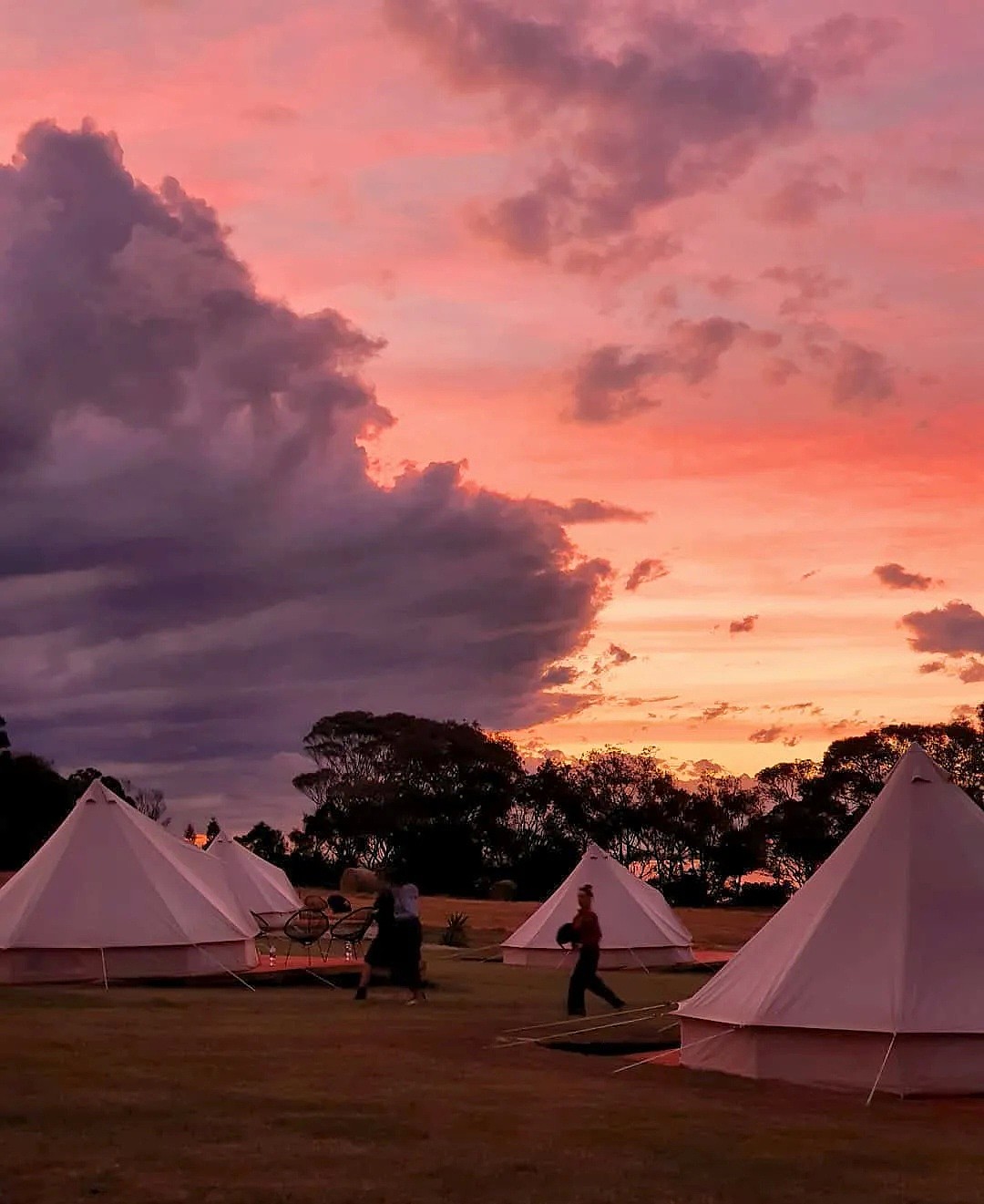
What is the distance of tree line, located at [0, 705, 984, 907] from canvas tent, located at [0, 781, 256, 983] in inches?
1681

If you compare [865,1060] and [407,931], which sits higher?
[407,931]

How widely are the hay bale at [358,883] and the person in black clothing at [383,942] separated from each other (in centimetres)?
3232

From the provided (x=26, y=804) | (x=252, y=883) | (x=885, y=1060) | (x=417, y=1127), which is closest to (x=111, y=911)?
(x=885, y=1060)

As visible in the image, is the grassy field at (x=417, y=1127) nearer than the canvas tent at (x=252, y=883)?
Yes

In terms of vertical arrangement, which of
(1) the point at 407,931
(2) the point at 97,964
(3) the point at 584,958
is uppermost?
(1) the point at 407,931

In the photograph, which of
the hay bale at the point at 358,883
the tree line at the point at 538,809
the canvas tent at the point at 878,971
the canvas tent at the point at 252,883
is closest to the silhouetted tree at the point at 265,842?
the tree line at the point at 538,809

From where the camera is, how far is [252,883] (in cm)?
4488

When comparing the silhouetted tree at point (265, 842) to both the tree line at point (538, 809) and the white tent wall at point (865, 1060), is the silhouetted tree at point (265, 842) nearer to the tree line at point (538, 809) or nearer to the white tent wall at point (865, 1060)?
the tree line at point (538, 809)

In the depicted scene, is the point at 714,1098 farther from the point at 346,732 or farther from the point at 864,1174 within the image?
the point at 346,732

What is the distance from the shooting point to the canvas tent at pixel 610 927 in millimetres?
36125

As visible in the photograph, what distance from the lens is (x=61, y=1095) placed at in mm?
13867

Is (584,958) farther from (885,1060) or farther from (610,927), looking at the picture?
(610,927)

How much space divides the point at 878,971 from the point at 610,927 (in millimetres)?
20086

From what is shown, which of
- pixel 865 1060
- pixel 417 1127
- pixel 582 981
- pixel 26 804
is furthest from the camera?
pixel 26 804
